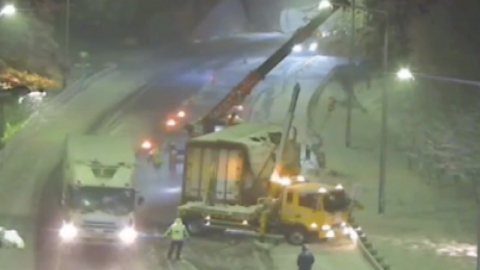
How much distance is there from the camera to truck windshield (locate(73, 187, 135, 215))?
30.8m

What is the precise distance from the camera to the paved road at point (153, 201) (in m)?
29.5

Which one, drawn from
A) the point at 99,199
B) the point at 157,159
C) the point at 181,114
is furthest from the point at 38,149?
the point at 99,199

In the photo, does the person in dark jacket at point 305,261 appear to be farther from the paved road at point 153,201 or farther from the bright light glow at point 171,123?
the bright light glow at point 171,123

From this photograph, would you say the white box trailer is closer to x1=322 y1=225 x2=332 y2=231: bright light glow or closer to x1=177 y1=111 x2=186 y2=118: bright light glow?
x1=322 y1=225 x2=332 y2=231: bright light glow

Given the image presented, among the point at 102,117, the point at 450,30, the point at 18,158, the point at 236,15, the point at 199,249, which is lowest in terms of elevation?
the point at 199,249

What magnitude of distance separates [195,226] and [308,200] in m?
3.71

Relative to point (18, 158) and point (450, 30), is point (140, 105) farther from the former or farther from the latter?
point (450, 30)

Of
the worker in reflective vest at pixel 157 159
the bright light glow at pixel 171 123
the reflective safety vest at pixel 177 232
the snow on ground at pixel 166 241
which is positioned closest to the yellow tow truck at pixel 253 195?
the snow on ground at pixel 166 241

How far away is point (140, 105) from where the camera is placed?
181 feet

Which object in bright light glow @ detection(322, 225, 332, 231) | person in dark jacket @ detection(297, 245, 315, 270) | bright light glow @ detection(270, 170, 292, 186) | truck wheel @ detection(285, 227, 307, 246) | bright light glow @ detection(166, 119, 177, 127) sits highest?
bright light glow @ detection(166, 119, 177, 127)

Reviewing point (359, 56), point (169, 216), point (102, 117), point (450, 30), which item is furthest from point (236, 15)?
point (169, 216)

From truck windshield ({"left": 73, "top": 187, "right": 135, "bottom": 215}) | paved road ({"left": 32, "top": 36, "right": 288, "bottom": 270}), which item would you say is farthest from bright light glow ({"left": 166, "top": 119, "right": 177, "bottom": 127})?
truck windshield ({"left": 73, "top": 187, "right": 135, "bottom": 215})

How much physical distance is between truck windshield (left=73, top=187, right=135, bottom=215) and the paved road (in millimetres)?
1178

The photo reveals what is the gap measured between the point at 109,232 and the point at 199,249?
3006 mm
